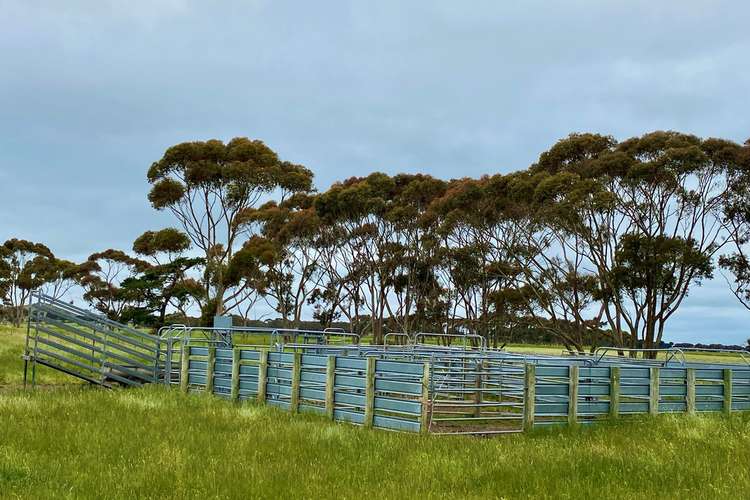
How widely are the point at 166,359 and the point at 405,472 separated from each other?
14.5 metres

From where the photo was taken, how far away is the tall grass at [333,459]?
359 inches

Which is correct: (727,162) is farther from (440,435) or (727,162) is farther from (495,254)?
(440,435)

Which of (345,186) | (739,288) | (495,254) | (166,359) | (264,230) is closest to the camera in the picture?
(166,359)

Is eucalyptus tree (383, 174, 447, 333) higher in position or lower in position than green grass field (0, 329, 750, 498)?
higher

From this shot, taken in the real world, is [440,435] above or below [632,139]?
below

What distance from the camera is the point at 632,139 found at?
3781 cm

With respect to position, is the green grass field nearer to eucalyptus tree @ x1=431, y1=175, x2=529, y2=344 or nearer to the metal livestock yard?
the metal livestock yard

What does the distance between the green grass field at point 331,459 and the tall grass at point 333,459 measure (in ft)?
0.08

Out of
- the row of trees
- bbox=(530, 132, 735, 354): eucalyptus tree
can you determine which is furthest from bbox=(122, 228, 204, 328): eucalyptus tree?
bbox=(530, 132, 735, 354): eucalyptus tree

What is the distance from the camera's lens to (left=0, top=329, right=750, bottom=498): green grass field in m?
9.11

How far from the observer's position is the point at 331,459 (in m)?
10.9

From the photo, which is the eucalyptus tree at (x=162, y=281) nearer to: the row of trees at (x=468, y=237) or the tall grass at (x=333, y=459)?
the row of trees at (x=468, y=237)

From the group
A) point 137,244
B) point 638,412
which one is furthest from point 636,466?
point 137,244

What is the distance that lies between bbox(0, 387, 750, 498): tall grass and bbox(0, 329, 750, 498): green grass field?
0.08 feet
